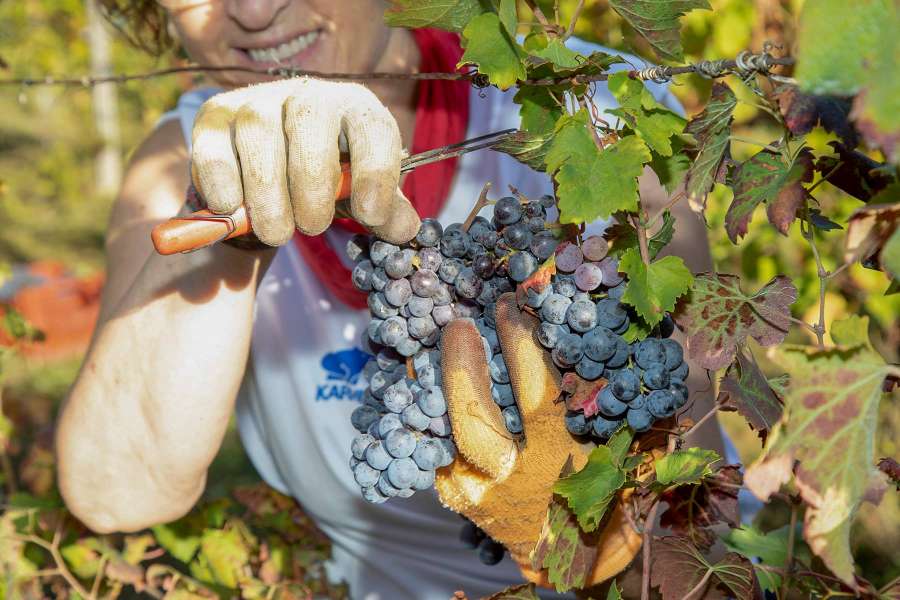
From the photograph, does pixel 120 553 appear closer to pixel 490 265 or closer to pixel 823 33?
pixel 490 265

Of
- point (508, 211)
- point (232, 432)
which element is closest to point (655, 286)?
point (508, 211)

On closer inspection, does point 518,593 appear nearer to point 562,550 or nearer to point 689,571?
point 562,550

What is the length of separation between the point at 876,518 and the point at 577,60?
9.34ft

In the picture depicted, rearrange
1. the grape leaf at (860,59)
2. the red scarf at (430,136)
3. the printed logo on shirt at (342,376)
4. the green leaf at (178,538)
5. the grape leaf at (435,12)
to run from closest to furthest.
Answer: the grape leaf at (860,59) → the grape leaf at (435,12) → the red scarf at (430,136) → the printed logo on shirt at (342,376) → the green leaf at (178,538)

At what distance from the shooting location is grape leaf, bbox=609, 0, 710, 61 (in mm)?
942

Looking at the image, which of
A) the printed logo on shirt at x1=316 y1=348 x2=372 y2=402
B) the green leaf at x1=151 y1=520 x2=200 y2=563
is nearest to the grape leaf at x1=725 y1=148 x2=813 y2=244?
the printed logo on shirt at x1=316 y1=348 x2=372 y2=402

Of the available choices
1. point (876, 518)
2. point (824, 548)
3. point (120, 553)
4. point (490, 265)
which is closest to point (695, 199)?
point (490, 265)

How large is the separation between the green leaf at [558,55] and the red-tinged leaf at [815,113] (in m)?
0.19

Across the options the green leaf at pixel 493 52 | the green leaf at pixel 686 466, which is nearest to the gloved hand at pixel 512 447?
the green leaf at pixel 686 466

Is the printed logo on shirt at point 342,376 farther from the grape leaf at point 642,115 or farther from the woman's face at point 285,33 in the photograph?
the grape leaf at point 642,115

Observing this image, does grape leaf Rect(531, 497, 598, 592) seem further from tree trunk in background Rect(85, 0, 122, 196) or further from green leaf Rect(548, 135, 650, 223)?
tree trunk in background Rect(85, 0, 122, 196)

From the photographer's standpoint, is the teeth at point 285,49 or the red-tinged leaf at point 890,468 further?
the teeth at point 285,49

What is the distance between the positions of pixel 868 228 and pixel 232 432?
167 inches

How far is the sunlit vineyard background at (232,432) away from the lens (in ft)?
6.64
